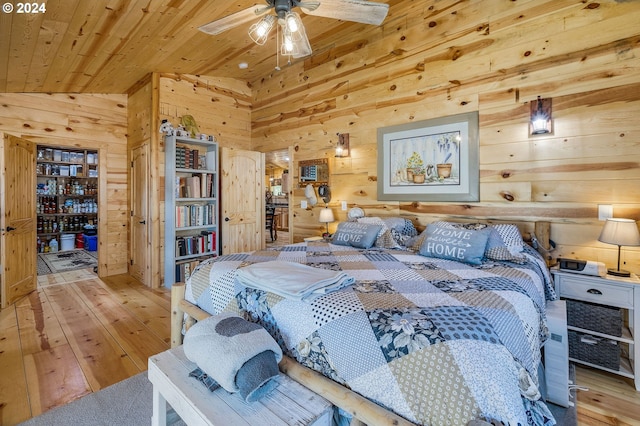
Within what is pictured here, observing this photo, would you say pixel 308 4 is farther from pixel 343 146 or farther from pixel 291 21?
pixel 343 146

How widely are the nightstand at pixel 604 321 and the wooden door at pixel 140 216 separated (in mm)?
4585

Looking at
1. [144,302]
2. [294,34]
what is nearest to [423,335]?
[294,34]

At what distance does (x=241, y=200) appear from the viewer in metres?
4.74

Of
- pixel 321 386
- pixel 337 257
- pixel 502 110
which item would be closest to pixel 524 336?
pixel 321 386

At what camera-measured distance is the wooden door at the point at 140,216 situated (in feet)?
13.9

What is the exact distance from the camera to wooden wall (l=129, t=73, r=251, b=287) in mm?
4125

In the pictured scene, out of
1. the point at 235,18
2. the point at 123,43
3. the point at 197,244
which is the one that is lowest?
the point at 197,244

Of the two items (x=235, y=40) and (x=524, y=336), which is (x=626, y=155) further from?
(x=235, y=40)

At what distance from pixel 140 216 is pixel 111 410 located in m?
3.17

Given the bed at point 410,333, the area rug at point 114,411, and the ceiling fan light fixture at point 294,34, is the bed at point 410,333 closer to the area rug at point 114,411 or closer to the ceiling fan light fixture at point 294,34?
the area rug at point 114,411

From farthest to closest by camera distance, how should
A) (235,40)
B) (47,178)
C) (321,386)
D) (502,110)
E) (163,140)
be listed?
(47,178) → (163,140) → (235,40) → (502,110) → (321,386)

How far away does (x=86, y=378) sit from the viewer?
2105 mm

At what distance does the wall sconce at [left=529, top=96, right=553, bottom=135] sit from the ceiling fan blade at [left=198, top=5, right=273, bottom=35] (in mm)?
2251

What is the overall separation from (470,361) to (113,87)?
538cm
